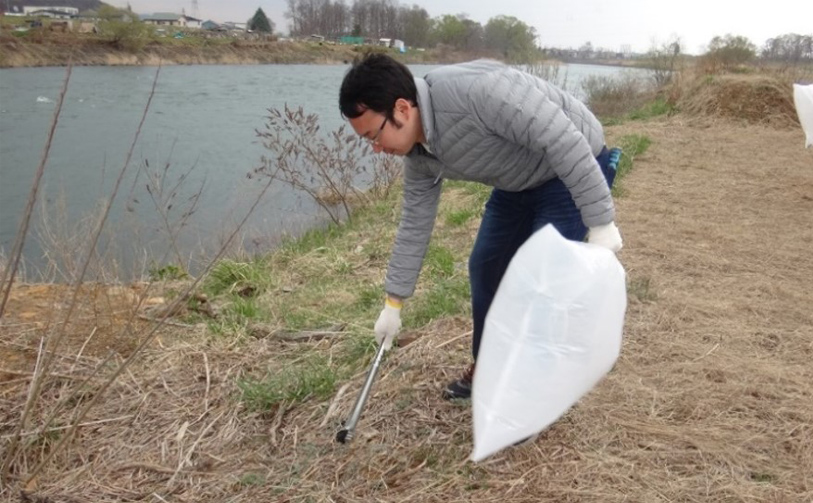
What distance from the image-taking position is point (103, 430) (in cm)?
244

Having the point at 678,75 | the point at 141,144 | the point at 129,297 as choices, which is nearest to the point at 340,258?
the point at 129,297

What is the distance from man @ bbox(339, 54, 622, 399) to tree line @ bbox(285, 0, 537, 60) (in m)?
12.2

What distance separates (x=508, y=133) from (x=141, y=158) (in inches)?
329

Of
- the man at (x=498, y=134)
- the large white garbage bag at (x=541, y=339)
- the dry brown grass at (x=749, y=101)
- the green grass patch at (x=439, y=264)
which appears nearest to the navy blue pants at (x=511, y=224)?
the man at (x=498, y=134)

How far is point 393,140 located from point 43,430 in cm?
156

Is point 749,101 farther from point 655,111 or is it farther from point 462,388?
point 462,388

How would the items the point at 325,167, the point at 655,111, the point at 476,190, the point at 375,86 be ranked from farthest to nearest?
the point at 655,111
the point at 325,167
the point at 476,190
the point at 375,86

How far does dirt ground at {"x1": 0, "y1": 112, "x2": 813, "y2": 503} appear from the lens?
1.96 metres

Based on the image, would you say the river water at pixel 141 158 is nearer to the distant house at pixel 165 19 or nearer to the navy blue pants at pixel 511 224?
the navy blue pants at pixel 511 224

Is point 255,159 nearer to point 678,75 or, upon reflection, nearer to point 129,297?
point 129,297

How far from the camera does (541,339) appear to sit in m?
1.54

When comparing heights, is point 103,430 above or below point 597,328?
below

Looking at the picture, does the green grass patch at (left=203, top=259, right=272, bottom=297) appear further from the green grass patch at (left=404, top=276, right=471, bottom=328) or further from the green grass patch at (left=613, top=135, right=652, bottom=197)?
the green grass patch at (left=613, top=135, right=652, bottom=197)

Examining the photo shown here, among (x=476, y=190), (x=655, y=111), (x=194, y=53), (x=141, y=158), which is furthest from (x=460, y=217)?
(x=194, y=53)
